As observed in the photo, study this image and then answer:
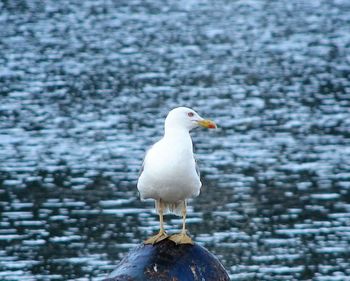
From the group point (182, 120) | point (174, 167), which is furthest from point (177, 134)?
point (174, 167)

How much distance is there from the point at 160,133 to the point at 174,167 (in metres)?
21.4

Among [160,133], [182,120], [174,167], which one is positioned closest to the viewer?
[174,167]

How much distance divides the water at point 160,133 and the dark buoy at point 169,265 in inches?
420

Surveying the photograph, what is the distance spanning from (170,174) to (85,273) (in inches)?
438

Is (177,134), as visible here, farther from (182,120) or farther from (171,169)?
(171,169)

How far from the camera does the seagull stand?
12203mm

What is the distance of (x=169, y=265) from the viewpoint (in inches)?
464

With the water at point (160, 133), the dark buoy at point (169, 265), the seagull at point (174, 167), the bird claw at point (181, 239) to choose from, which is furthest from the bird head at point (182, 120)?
the water at point (160, 133)

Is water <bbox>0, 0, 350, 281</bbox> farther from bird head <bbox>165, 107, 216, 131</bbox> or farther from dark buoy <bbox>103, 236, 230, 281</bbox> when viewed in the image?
dark buoy <bbox>103, 236, 230, 281</bbox>

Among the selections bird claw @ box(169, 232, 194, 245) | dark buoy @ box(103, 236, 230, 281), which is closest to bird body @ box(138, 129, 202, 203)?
bird claw @ box(169, 232, 194, 245)

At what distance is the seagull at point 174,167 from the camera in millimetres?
12203

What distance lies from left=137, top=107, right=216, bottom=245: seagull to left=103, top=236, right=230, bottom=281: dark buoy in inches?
7.6

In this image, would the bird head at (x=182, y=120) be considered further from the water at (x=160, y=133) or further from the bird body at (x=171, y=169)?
the water at (x=160, y=133)

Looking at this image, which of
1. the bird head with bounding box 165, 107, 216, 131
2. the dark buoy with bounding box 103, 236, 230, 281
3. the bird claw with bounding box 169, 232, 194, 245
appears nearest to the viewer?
the dark buoy with bounding box 103, 236, 230, 281
